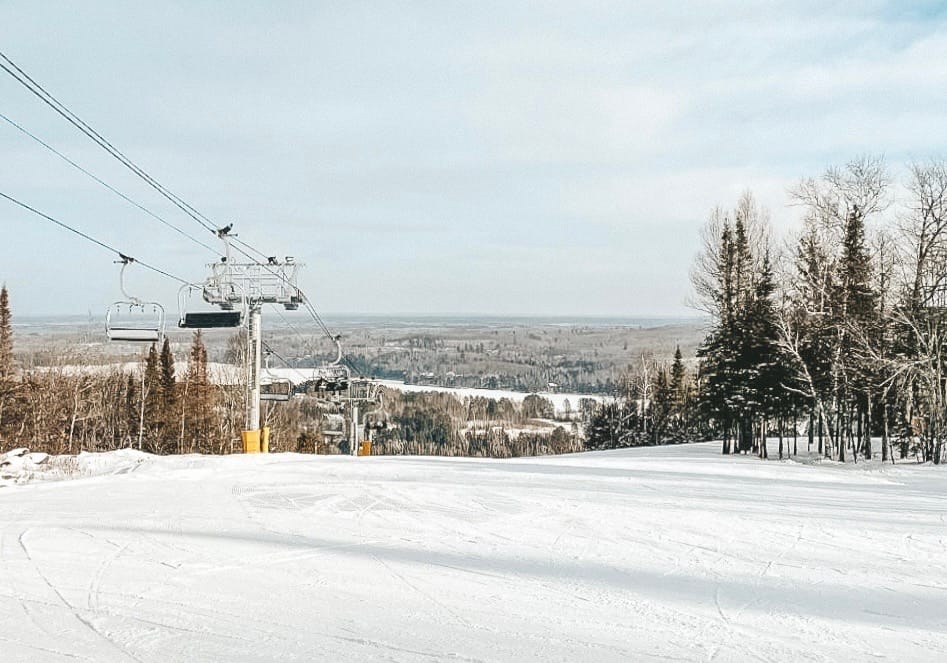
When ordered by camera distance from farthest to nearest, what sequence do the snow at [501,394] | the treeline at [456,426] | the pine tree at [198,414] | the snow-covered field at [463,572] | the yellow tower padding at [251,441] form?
the snow at [501,394], the treeline at [456,426], the pine tree at [198,414], the yellow tower padding at [251,441], the snow-covered field at [463,572]

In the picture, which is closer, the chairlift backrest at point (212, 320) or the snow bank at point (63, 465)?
the snow bank at point (63, 465)

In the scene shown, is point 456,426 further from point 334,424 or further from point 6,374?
point 334,424

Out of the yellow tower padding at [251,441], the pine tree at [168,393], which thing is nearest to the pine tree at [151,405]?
the pine tree at [168,393]

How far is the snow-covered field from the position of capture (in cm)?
527

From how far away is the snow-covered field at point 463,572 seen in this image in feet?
17.3

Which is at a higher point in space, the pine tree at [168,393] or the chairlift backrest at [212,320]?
the chairlift backrest at [212,320]

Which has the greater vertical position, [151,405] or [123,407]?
[151,405]

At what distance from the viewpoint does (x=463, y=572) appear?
23.7 feet

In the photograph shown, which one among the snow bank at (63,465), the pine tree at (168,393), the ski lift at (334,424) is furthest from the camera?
the pine tree at (168,393)

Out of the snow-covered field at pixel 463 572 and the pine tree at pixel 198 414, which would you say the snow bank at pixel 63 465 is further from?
the pine tree at pixel 198 414

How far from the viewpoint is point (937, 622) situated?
5.89 meters

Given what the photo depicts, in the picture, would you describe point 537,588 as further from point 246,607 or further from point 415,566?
point 246,607

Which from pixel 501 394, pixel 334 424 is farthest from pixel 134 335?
pixel 501 394

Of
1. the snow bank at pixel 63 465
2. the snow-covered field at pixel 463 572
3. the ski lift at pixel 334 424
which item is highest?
the snow-covered field at pixel 463 572
